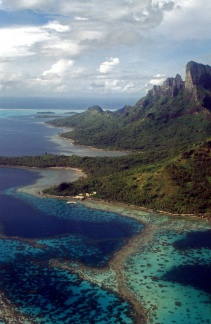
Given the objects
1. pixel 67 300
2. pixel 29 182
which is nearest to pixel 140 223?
pixel 67 300

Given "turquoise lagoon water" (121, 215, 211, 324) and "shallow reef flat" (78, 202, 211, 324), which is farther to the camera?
"shallow reef flat" (78, 202, 211, 324)

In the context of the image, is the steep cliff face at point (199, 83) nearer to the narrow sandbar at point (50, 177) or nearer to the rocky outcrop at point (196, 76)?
the rocky outcrop at point (196, 76)

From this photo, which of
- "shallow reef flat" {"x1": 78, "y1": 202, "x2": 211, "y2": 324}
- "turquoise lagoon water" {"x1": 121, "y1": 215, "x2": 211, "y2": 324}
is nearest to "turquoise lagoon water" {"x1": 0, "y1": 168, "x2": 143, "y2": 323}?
"shallow reef flat" {"x1": 78, "y1": 202, "x2": 211, "y2": 324}

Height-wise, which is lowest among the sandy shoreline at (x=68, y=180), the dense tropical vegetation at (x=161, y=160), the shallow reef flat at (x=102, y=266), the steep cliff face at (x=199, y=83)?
the shallow reef flat at (x=102, y=266)

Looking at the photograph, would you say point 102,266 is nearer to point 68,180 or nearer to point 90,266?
point 90,266

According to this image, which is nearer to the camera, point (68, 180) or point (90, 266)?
point (90, 266)

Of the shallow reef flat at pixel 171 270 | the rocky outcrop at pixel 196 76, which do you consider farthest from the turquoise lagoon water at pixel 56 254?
the rocky outcrop at pixel 196 76

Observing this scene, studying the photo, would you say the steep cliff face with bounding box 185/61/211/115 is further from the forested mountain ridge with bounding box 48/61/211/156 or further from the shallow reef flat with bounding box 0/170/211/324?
the shallow reef flat with bounding box 0/170/211/324

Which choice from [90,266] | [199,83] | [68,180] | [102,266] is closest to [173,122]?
[199,83]
